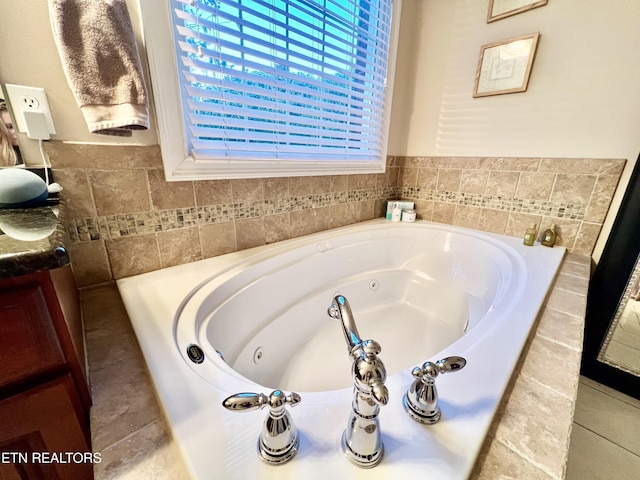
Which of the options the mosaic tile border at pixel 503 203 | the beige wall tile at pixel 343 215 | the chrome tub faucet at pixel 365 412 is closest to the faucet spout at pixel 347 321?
the chrome tub faucet at pixel 365 412

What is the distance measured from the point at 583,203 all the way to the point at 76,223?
7.61 ft

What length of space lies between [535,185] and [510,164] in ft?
0.61

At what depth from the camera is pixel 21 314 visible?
41 cm

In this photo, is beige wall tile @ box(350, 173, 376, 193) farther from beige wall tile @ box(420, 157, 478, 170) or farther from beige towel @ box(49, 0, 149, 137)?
beige towel @ box(49, 0, 149, 137)

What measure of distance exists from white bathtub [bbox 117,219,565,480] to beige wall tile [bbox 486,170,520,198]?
0.92 ft

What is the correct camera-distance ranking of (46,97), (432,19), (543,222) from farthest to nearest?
1. (432,19)
2. (543,222)
3. (46,97)

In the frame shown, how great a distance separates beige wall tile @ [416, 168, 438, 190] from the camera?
1.91 meters

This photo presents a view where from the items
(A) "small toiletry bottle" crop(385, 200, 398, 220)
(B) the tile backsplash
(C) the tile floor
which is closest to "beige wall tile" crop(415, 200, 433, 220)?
(B) the tile backsplash

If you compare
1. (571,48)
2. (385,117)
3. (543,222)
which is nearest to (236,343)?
(385,117)

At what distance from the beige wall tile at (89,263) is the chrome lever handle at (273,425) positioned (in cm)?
87

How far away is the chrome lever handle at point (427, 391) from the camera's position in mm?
458

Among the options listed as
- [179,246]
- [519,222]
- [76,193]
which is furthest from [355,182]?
[76,193]

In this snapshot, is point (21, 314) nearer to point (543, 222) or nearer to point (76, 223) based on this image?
point (76, 223)

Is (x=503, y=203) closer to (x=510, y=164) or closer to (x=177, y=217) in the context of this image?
(x=510, y=164)
